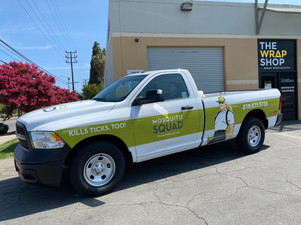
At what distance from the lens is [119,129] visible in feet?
13.1

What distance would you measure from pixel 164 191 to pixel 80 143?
159 centimetres

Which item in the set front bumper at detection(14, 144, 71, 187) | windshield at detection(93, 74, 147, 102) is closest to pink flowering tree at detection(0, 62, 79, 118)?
windshield at detection(93, 74, 147, 102)

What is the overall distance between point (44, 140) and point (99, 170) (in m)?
0.99

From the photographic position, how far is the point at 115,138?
4.10 m

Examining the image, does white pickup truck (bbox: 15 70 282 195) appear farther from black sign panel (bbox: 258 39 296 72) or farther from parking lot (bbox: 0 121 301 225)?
black sign panel (bbox: 258 39 296 72)

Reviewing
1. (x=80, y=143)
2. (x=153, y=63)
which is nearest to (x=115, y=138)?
(x=80, y=143)

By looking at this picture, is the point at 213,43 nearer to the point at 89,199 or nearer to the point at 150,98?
the point at 150,98

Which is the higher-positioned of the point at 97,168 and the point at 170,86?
the point at 170,86

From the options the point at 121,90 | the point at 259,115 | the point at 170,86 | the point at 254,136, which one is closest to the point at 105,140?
the point at 121,90

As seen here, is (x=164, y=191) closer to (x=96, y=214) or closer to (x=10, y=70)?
(x=96, y=214)

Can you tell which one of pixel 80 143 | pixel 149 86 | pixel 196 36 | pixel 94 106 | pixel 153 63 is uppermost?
pixel 196 36

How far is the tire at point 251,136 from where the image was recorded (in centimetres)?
567

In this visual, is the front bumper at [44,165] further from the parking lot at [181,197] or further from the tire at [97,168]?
the parking lot at [181,197]

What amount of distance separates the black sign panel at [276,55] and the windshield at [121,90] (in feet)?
28.4
